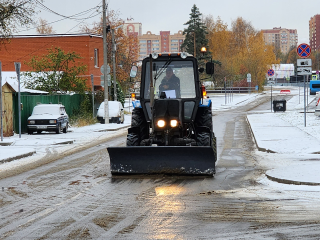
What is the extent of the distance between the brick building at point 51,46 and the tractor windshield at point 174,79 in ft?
107

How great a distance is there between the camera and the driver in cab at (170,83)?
42.2 feet

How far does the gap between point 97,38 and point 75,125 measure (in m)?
16.2

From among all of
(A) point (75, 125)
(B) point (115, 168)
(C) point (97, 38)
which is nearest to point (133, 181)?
(B) point (115, 168)

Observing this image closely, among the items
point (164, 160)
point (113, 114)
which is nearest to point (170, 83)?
point (164, 160)

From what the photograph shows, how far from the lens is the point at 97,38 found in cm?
4747

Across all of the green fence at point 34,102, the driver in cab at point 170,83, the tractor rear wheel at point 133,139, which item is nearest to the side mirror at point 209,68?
the driver in cab at point 170,83

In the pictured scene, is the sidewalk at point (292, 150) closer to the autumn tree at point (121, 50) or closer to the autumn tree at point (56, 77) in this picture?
the autumn tree at point (56, 77)

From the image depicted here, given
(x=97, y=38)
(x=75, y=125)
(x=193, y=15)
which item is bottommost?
(x=75, y=125)

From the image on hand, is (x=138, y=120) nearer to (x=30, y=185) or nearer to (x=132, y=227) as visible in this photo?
(x=30, y=185)

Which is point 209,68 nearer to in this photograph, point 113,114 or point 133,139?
point 133,139

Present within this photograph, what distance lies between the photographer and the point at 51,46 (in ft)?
149

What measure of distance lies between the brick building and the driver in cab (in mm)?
32712

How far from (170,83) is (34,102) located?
17.6 meters

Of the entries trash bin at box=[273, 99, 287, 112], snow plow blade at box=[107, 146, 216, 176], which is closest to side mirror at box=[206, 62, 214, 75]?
snow plow blade at box=[107, 146, 216, 176]
